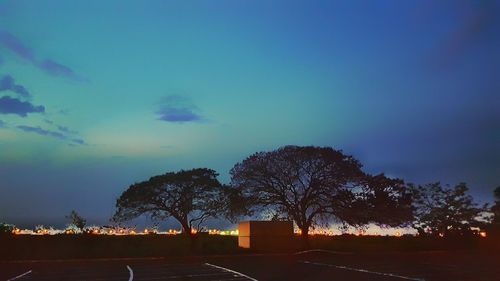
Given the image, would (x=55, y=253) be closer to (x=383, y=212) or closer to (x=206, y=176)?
(x=206, y=176)

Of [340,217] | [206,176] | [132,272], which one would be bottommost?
[132,272]

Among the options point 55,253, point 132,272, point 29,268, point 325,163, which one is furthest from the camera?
point 325,163

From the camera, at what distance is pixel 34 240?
30.5 metres

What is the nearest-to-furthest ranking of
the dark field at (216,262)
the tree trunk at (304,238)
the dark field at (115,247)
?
the dark field at (216,262)
the dark field at (115,247)
the tree trunk at (304,238)

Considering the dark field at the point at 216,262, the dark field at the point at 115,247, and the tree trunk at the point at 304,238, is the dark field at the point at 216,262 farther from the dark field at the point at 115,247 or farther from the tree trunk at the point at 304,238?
the tree trunk at the point at 304,238

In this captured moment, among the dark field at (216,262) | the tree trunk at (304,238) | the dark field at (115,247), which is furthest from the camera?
the tree trunk at (304,238)

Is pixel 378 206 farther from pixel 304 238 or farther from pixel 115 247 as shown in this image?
pixel 115 247

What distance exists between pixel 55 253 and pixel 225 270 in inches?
511

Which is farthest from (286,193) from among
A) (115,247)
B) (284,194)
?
Answer: (115,247)

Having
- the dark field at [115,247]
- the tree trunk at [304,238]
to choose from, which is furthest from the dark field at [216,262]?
the tree trunk at [304,238]

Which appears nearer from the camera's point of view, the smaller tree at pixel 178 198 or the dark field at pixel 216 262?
the dark field at pixel 216 262

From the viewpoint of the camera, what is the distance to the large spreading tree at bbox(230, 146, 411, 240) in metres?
33.1

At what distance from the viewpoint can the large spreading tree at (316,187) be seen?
33.1 metres

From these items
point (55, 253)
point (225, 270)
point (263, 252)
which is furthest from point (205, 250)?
point (225, 270)
